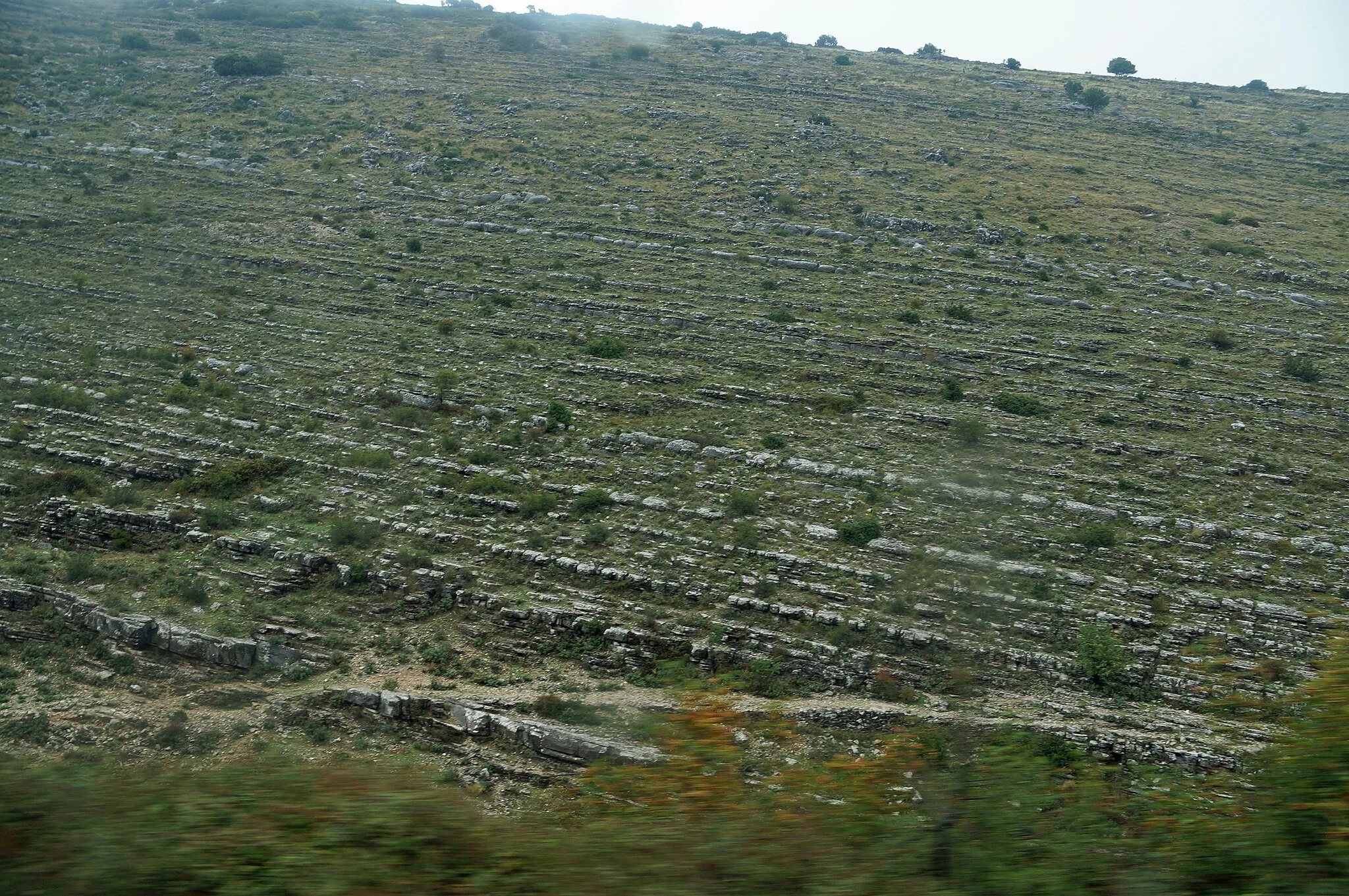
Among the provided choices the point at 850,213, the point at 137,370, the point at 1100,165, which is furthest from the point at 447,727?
the point at 1100,165

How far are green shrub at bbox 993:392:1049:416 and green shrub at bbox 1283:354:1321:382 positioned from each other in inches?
348

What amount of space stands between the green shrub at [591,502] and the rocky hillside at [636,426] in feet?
1.58

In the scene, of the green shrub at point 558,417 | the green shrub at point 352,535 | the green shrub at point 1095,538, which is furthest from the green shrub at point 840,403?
the green shrub at point 352,535

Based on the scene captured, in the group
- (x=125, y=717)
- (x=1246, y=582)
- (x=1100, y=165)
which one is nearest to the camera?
(x=125, y=717)

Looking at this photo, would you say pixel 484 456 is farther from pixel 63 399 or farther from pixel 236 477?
pixel 63 399

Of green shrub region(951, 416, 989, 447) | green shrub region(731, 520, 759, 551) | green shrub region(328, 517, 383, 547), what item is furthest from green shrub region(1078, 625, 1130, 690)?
green shrub region(328, 517, 383, 547)

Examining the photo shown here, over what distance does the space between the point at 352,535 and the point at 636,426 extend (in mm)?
7666

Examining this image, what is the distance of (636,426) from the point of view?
71.6 ft

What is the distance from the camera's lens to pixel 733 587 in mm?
15641

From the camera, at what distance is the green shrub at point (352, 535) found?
1670 centimetres

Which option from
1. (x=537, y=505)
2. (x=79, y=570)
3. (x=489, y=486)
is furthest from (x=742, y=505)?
(x=79, y=570)

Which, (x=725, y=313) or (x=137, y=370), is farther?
(x=725, y=313)

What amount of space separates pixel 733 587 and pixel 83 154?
40.6m

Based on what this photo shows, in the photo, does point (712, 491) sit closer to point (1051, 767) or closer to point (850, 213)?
point (1051, 767)
